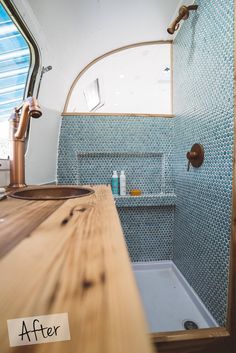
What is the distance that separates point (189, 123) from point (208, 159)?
0.44 m

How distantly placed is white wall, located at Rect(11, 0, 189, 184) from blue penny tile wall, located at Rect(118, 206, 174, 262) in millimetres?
913

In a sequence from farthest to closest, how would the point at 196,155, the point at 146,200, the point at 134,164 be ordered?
the point at 134,164, the point at 146,200, the point at 196,155

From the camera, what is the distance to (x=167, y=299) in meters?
1.63

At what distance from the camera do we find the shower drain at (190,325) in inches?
51.5

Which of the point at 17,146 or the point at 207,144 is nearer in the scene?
the point at 17,146

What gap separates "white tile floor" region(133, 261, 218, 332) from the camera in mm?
1373

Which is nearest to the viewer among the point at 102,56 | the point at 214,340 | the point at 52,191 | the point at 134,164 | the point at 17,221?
the point at 17,221

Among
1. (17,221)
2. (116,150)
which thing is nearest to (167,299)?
(116,150)

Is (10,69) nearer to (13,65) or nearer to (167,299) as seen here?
(13,65)

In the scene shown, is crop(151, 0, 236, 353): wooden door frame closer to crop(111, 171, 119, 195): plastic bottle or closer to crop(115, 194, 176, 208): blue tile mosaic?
crop(115, 194, 176, 208): blue tile mosaic

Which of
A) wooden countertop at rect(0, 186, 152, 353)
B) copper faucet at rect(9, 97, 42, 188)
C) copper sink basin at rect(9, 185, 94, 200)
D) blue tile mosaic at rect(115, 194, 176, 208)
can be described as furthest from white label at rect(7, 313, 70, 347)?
blue tile mosaic at rect(115, 194, 176, 208)

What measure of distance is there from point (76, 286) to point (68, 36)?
1842mm

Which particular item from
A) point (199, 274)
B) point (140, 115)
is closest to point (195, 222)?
point (199, 274)

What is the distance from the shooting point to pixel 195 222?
155 cm
